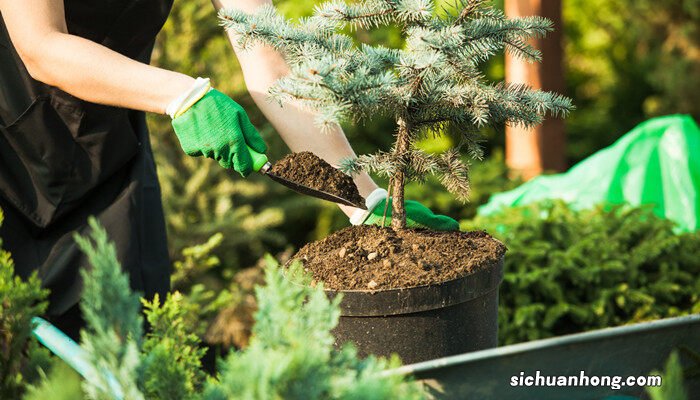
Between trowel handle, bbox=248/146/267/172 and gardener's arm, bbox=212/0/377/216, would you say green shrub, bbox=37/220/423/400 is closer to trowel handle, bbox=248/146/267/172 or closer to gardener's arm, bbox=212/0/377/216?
trowel handle, bbox=248/146/267/172

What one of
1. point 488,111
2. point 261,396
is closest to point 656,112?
point 488,111

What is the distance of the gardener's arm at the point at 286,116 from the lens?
1.81 m

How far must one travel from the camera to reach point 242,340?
10.9 ft

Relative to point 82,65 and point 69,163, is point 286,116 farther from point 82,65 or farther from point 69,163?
point 69,163

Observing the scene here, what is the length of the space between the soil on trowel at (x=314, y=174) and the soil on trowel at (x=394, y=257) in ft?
0.33

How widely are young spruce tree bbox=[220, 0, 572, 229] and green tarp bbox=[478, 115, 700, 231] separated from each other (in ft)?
5.92

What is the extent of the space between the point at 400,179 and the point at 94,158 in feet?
2.78

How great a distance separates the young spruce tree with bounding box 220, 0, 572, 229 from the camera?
140 centimetres

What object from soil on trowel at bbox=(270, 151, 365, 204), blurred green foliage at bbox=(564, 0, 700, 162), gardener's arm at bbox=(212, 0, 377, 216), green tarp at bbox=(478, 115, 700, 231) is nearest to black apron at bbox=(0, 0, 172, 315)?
gardener's arm at bbox=(212, 0, 377, 216)

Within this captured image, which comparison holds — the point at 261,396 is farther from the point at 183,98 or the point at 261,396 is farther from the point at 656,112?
the point at 656,112

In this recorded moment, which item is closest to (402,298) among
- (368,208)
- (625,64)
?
A: (368,208)

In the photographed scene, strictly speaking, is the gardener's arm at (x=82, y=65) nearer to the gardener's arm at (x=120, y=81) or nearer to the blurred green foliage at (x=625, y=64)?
the gardener's arm at (x=120, y=81)

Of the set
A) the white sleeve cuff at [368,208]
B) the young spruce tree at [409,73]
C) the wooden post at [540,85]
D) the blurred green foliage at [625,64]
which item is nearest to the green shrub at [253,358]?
the young spruce tree at [409,73]

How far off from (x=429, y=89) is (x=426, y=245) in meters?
0.31
